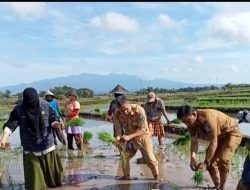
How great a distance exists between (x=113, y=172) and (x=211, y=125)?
3.01 meters

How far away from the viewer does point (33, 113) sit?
20.7ft

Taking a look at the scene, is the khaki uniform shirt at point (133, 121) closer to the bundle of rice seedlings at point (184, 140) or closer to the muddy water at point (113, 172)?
the muddy water at point (113, 172)

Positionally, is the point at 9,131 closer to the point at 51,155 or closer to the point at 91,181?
the point at 51,155

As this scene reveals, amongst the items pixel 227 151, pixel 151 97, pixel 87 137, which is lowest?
pixel 87 137

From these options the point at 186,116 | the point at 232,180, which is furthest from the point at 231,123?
the point at 232,180

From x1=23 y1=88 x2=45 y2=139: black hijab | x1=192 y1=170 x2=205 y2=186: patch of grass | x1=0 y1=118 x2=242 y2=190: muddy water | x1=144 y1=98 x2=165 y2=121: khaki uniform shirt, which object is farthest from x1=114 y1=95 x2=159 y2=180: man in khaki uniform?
x1=144 y1=98 x2=165 y2=121: khaki uniform shirt

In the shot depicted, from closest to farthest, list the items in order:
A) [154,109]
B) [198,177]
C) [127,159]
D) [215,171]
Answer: [215,171] → [198,177] → [127,159] → [154,109]

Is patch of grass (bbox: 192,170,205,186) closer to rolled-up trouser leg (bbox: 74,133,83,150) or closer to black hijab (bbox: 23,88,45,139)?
black hijab (bbox: 23,88,45,139)

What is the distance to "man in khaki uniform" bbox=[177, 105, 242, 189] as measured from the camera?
18.2 ft

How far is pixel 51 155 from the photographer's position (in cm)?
666

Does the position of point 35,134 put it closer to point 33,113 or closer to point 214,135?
point 33,113

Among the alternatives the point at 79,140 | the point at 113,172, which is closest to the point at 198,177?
the point at 113,172

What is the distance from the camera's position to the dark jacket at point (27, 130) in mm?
6383

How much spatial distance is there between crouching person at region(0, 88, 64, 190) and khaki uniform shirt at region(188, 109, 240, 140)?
211cm
